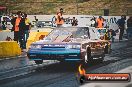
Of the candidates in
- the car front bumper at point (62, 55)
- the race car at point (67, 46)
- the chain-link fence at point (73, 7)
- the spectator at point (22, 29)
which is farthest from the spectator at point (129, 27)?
the chain-link fence at point (73, 7)

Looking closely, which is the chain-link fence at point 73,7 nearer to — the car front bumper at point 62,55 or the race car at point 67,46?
the race car at point 67,46

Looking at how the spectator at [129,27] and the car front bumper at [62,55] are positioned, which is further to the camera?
the spectator at [129,27]

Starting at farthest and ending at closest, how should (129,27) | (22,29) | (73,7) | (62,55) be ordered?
1. (73,7)
2. (129,27)
3. (22,29)
4. (62,55)

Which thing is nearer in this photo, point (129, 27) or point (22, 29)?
point (22, 29)

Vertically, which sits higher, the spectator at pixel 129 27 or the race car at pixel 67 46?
the race car at pixel 67 46

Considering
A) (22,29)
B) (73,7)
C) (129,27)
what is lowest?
(129,27)

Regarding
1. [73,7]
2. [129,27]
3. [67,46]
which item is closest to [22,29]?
[67,46]

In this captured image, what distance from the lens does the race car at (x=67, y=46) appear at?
11375mm

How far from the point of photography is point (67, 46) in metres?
11.4

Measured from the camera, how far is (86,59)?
39.7ft

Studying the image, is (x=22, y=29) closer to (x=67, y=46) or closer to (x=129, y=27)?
(x=67, y=46)

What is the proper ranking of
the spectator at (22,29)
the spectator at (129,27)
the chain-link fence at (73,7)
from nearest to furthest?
1. the spectator at (22,29)
2. the spectator at (129,27)
3. the chain-link fence at (73,7)

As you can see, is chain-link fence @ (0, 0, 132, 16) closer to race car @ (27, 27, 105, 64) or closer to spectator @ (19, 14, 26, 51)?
spectator @ (19, 14, 26, 51)

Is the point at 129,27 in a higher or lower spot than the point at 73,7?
lower
